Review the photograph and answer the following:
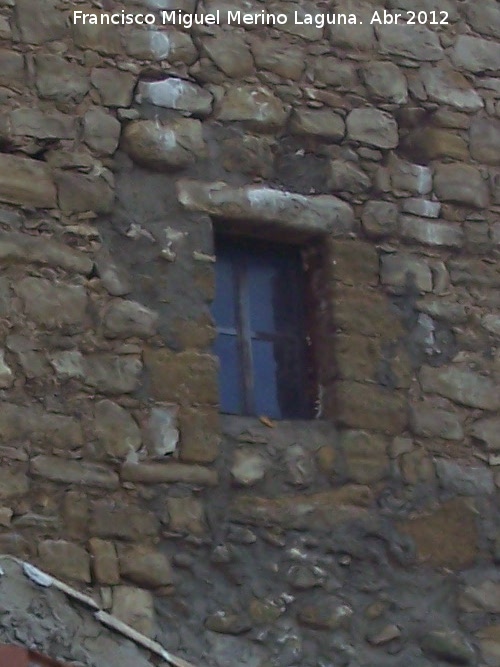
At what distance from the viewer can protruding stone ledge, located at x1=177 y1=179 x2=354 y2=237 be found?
16.8ft

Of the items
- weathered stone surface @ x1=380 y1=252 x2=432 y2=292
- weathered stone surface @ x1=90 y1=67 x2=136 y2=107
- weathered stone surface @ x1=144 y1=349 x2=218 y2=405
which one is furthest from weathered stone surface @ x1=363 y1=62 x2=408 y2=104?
weathered stone surface @ x1=144 y1=349 x2=218 y2=405

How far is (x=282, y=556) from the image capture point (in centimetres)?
480

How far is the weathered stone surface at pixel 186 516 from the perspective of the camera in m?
4.69

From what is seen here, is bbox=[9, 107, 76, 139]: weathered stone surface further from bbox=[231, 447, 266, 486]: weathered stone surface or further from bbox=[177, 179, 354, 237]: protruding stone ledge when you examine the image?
bbox=[231, 447, 266, 486]: weathered stone surface

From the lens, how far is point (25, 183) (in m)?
4.86

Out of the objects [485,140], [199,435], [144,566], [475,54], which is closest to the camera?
[144,566]

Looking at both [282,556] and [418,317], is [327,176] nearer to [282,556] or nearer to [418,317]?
[418,317]

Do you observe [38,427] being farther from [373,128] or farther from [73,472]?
[373,128]

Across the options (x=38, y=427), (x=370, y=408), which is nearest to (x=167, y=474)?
(x=38, y=427)

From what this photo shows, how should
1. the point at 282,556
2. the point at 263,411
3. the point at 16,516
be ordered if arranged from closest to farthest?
the point at 16,516
the point at 282,556
the point at 263,411

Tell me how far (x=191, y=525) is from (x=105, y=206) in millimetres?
1031

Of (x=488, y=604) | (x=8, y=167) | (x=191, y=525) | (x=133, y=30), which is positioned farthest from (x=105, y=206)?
(x=488, y=604)

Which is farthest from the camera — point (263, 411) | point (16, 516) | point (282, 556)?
point (263, 411)

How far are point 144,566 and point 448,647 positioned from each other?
1.01m
